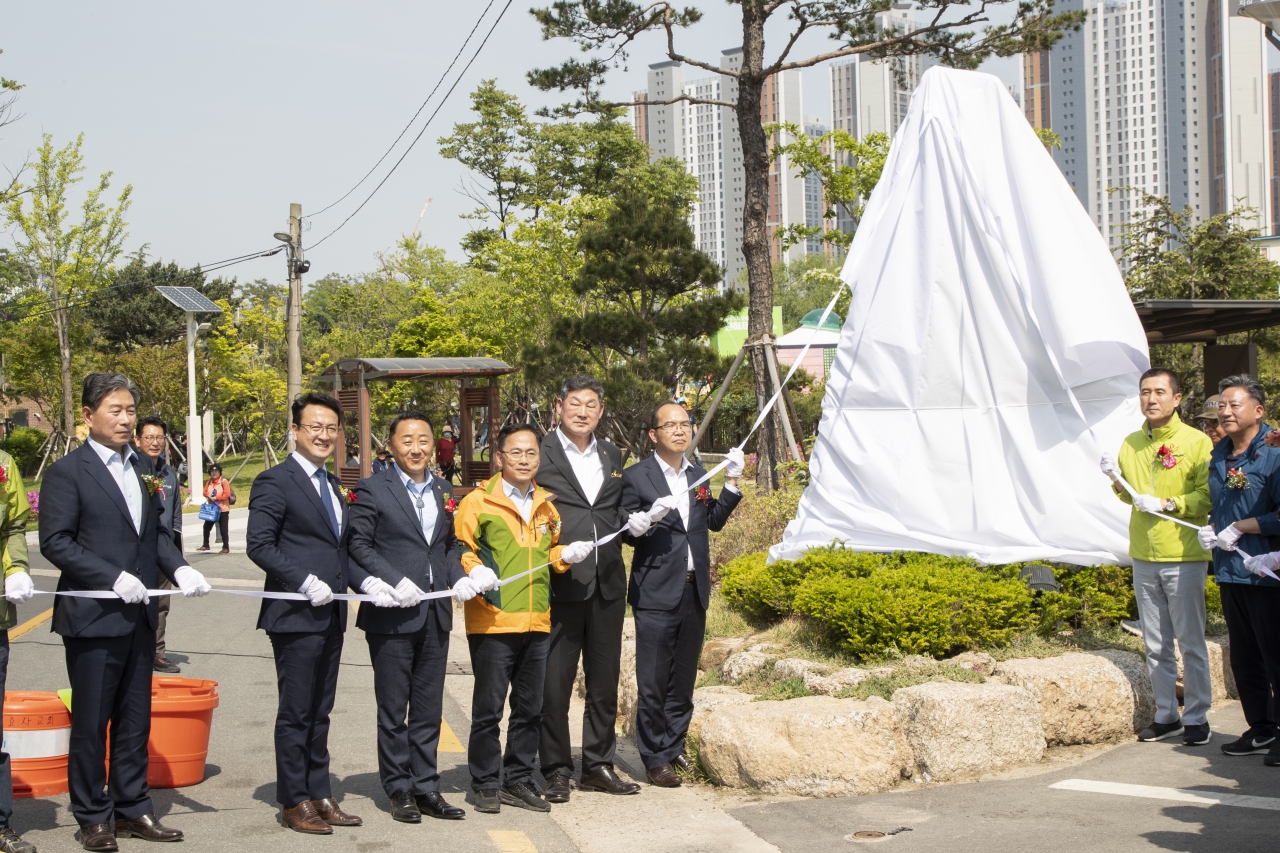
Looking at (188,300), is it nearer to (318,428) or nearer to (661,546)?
(318,428)

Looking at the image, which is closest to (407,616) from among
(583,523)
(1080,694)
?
(583,523)

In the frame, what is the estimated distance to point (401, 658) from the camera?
4.67 m

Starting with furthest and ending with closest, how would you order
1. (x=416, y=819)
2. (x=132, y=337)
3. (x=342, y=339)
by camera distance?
(x=132, y=337), (x=342, y=339), (x=416, y=819)

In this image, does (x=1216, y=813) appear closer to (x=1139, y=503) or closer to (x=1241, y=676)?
(x=1241, y=676)

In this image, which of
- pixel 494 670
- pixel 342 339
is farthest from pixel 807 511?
pixel 342 339

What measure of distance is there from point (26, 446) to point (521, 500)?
38.1 m

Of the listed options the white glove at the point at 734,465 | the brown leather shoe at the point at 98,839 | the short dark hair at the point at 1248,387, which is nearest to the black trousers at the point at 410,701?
the brown leather shoe at the point at 98,839

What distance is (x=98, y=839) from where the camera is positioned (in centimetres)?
414

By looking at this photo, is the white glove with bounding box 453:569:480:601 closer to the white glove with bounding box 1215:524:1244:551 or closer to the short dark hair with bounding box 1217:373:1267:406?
the white glove with bounding box 1215:524:1244:551

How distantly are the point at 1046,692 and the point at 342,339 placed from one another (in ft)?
116

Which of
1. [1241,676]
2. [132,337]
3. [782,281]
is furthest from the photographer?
[782,281]

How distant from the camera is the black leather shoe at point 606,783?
5047 mm

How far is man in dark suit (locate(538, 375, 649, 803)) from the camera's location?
5.01 metres

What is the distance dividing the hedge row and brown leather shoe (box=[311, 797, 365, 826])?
2.86m
